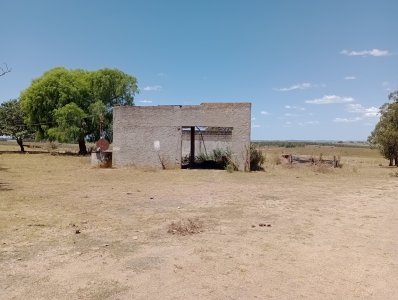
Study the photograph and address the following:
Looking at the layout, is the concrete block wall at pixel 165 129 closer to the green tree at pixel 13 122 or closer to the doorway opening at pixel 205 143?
the doorway opening at pixel 205 143

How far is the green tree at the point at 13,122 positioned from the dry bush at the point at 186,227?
33.8 meters

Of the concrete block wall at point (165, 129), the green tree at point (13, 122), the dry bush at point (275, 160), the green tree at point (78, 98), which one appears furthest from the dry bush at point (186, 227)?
the green tree at point (13, 122)

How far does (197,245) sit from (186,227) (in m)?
1.19

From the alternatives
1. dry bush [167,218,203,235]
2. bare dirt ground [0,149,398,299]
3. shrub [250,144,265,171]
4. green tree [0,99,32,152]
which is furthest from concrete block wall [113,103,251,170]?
green tree [0,99,32,152]

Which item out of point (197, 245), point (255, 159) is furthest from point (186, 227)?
point (255, 159)

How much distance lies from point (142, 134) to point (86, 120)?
13.0 m

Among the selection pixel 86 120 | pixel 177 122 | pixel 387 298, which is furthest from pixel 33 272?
pixel 86 120

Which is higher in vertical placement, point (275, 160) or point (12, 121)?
point (12, 121)

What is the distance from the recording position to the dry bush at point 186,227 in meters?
8.02

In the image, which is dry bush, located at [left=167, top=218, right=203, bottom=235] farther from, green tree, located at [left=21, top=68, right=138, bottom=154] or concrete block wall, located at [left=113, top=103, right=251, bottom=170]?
green tree, located at [left=21, top=68, right=138, bottom=154]

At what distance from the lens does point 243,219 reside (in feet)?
31.0

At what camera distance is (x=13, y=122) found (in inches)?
1587

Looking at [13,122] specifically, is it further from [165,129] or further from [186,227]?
[186,227]

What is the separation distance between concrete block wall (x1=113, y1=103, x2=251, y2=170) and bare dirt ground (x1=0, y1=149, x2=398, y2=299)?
27.1 feet
